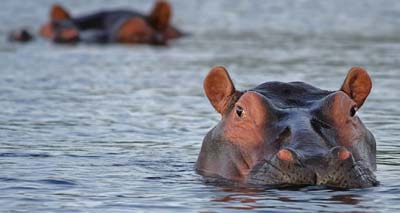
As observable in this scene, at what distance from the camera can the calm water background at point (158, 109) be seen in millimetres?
8773

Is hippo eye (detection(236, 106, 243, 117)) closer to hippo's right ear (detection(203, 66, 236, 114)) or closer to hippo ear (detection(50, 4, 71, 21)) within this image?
hippo's right ear (detection(203, 66, 236, 114))

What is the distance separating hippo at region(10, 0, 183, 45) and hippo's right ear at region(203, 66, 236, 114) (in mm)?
13779

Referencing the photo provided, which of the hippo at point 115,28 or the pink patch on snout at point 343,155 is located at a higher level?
the pink patch on snout at point 343,155

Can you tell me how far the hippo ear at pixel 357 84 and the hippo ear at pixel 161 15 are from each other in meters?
14.8

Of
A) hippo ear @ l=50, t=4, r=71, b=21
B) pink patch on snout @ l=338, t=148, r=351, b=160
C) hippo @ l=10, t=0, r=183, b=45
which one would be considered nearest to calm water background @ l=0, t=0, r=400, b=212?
pink patch on snout @ l=338, t=148, r=351, b=160

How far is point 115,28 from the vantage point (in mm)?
24469

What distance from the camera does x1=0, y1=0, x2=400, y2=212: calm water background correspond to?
8773mm

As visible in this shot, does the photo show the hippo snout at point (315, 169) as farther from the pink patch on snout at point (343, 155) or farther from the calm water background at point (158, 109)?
the calm water background at point (158, 109)

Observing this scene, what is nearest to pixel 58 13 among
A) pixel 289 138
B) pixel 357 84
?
pixel 357 84

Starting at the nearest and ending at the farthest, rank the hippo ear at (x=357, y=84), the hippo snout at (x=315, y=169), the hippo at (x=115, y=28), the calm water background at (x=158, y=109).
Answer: the hippo snout at (x=315, y=169) → the calm water background at (x=158, y=109) → the hippo ear at (x=357, y=84) → the hippo at (x=115, y=28)

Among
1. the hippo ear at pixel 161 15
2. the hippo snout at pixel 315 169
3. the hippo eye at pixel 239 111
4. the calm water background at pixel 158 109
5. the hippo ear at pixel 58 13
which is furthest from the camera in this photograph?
the hippo ear at pixel 58 13

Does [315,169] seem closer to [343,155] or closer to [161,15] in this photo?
[343,155]

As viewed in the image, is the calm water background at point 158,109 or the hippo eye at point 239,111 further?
the hippo eye at point 239,111

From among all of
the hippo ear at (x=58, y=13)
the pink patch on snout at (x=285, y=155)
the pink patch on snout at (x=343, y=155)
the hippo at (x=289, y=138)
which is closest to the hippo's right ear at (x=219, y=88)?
the hippo at (x=289, y=138)
